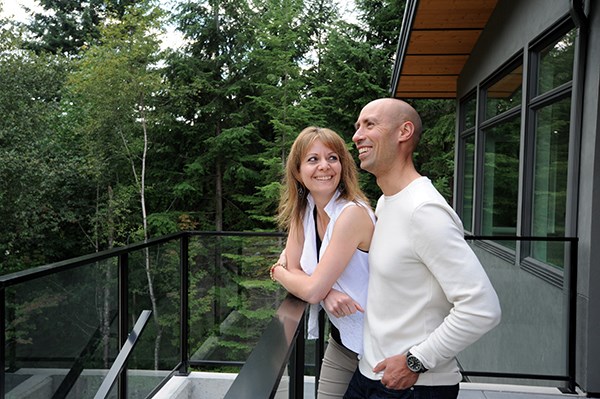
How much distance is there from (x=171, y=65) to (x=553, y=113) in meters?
15.9

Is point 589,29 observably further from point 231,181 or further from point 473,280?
point 231,181

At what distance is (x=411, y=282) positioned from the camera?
1.32m

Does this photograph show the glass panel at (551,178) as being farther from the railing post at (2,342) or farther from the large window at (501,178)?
the railing post at (2,342)

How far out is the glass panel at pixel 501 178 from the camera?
18.1 feet

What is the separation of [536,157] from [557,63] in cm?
88

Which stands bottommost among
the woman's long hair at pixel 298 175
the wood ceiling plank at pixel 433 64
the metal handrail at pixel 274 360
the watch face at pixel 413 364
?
the watch face at pixel 413 364

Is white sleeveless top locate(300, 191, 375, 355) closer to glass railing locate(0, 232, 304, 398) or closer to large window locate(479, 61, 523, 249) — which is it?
glass railing locate(0, 232, 304, 398)

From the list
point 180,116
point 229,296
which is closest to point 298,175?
point 229,296

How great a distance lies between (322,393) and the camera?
5.76 ft

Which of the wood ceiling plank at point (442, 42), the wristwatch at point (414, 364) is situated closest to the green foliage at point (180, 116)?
the wood ceiling plank at point (442, 42)

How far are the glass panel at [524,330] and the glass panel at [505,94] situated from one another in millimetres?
2093

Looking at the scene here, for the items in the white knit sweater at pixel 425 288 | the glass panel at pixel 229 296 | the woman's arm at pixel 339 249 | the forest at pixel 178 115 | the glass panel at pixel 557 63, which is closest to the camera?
the white knit sweater at pixel 425 288

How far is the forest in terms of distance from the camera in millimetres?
17297

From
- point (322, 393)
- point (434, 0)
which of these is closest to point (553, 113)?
point (434, 0)
